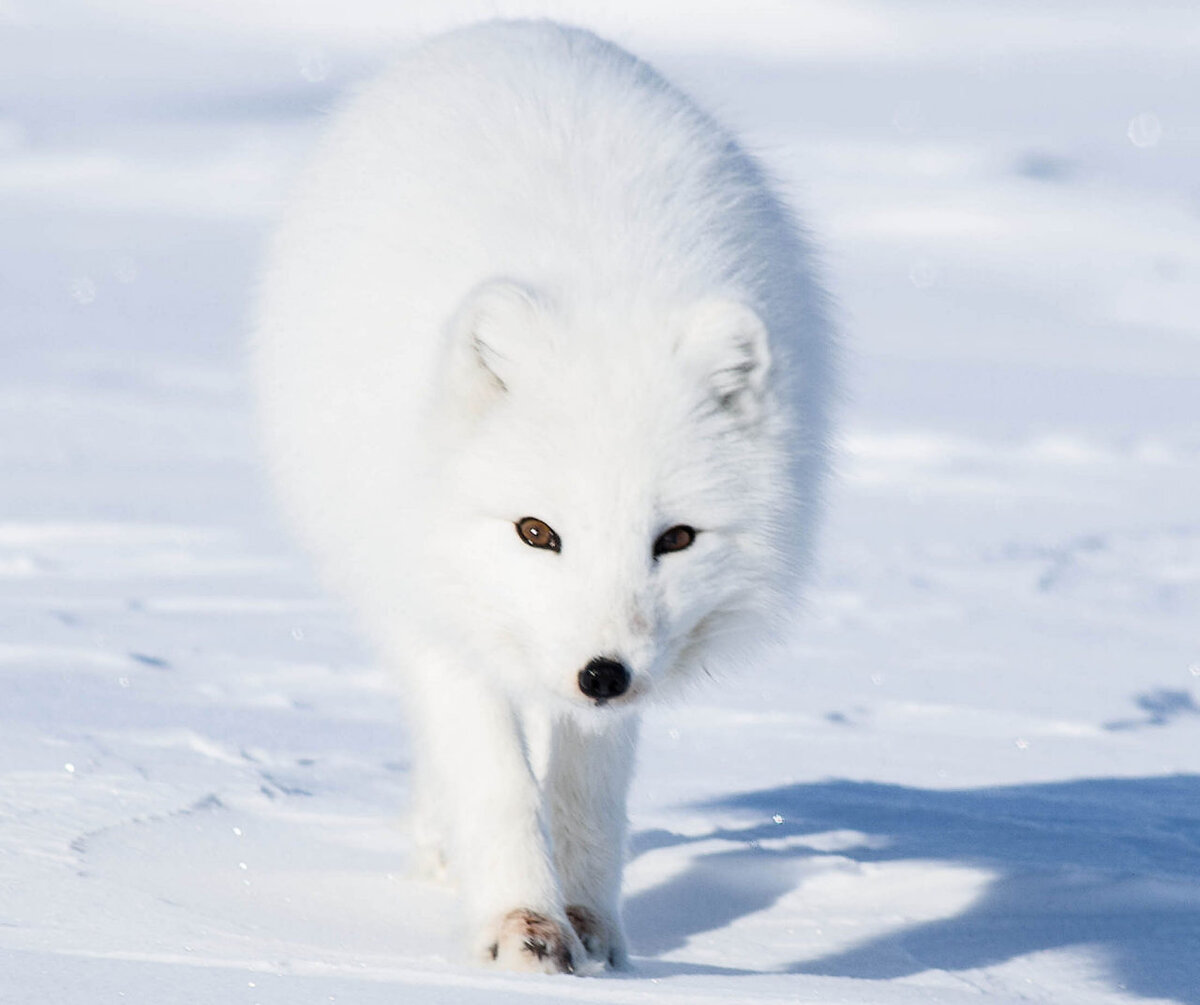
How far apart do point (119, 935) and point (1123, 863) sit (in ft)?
8.97

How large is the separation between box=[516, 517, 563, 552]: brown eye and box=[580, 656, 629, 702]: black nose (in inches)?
9.2

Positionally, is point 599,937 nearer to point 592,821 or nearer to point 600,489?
point 592,821

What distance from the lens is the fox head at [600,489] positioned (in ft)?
10.7

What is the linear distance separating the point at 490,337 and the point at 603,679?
0.69 meters

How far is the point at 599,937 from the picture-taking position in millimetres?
3910

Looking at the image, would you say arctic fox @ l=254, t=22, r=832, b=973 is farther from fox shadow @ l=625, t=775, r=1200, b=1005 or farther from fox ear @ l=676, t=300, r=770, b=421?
fox shadow @ l=625, t=775, r=1200, b=1005

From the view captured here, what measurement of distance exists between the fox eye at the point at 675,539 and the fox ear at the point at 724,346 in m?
0.28

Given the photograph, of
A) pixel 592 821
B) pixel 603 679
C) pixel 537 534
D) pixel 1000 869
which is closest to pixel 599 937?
pixel 592 821

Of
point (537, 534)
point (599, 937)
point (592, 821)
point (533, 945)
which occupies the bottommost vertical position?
point (533, 945)

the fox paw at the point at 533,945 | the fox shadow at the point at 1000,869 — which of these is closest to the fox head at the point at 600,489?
the fox paw at the point at 533,945

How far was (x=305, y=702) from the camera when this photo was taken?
19.6 feet

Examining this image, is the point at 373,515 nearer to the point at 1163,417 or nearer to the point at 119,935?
the point at 119,935

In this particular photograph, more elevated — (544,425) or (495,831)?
(544,425)

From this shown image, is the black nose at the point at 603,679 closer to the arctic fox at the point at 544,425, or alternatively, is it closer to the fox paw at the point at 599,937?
the arctic fox at the point at 544,425
